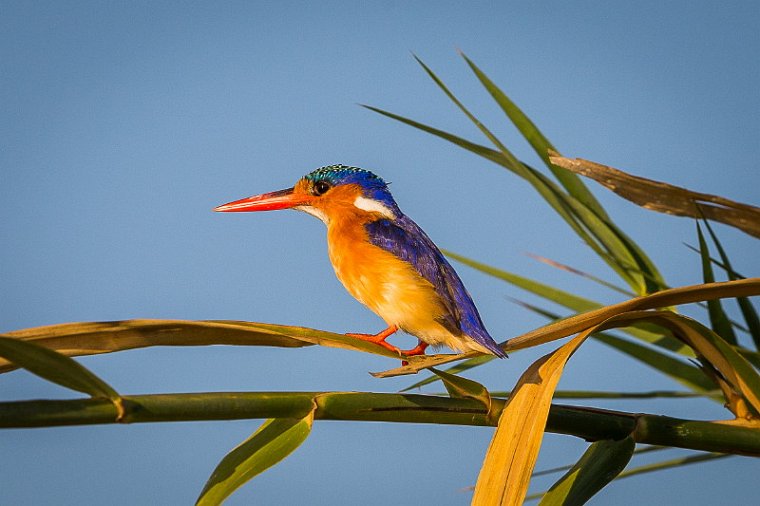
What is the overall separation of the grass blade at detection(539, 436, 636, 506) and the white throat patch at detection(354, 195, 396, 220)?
1.37 m

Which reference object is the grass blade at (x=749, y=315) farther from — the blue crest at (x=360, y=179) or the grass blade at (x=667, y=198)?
the blue crest at (x=360, y=179)

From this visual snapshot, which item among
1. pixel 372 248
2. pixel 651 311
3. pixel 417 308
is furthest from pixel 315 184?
pixel 651 311

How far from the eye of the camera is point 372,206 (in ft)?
8.64

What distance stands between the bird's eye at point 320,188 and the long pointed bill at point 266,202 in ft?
0.15

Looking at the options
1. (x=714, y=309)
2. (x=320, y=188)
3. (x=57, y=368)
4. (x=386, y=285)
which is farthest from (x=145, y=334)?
(x=320, y=188)

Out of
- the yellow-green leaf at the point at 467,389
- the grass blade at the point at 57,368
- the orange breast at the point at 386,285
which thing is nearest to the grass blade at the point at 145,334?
the grass blade at the point at 57,368

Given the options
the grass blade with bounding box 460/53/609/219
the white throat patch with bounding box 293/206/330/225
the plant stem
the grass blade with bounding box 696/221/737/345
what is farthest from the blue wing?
the plant stem

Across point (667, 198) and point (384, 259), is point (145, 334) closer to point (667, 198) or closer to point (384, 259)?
point (667, 198)

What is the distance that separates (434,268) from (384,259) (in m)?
0.14

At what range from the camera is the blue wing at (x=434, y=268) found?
6.88 feet

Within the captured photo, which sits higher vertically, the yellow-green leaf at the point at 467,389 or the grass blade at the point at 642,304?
the grass blade at the point at 642,304

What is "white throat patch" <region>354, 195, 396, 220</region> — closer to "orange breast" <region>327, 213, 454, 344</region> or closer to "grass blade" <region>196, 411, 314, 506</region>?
"orange breast" <region>327, 213, 454, 344</region>

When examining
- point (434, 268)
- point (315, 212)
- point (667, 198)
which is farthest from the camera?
point (315, 212)

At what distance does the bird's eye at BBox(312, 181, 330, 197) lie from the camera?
275 cm
